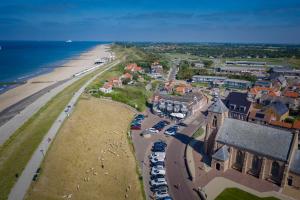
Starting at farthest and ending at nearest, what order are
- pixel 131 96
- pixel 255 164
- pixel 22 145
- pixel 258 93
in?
pixel 258 93, pixel 131 96, pixel 22 145, pixel 255 164

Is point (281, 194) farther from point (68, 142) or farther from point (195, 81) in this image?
point (195, 81)

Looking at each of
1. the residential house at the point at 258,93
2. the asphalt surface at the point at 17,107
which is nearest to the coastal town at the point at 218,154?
the residential house at the point at 258,93

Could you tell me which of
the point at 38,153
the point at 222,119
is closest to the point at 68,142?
the point at 38,153

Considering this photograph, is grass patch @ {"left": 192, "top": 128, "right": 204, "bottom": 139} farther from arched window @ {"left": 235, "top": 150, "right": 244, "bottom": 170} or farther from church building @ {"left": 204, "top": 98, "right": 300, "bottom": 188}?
arched window @ {"left": 235, "top": 150, "right": 244, "bottom": 170}

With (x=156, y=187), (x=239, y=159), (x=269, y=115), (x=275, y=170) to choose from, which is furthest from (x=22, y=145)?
(x=269, y=115)

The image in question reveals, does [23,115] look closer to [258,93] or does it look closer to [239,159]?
[239,159]

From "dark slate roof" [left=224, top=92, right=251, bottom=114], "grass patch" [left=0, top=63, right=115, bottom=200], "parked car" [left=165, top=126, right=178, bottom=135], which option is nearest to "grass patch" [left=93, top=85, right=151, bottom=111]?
"parked car" [left=165, top=126, right=178, bottom=135]
